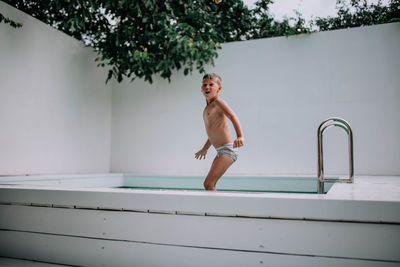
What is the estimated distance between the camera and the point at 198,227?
62.4 inches

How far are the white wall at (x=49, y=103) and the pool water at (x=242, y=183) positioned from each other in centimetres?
127

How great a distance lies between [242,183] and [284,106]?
154cm

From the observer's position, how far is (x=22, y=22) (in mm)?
4504

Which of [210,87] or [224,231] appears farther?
[210,87]

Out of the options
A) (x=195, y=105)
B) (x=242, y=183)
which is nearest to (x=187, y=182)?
(x=242, y=183)

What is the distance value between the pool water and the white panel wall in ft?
2.98

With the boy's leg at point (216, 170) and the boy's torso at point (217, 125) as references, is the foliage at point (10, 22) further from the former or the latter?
the boy's leg at point (216, 170)

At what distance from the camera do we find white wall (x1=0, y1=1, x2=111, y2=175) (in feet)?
14.2

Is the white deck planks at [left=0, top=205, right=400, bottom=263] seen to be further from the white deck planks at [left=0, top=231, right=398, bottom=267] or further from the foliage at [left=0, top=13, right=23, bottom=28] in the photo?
the foliage at [left=0, top=13, right=23, bottom=28]

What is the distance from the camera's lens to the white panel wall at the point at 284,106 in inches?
186

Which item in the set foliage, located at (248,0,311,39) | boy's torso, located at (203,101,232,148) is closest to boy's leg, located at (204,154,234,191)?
boy's torso, located at (203,101,232,148)

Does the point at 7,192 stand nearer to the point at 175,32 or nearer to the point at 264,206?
the point at 264,206

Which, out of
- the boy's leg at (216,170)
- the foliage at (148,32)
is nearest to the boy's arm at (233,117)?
the boy's leg at (216,170)

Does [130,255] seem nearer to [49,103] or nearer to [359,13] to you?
[49,103]
